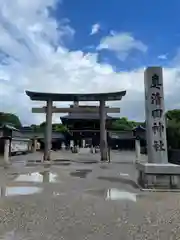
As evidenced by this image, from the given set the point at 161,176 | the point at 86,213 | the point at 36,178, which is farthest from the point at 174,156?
the point at 86,213

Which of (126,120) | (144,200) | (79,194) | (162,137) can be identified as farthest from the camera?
(126,120)

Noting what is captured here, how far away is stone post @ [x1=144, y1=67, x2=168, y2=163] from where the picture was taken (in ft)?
35.2

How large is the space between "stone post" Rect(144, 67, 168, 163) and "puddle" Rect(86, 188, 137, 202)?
2.54 metres

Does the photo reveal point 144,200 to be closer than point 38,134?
Yes

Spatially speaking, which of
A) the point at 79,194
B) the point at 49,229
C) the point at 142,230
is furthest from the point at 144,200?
the point at 49,229

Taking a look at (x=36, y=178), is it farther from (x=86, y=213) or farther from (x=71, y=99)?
(x=71, y=99)

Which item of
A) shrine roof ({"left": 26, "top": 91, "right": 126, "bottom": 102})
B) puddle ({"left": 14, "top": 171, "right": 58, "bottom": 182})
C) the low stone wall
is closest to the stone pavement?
puddle ({"left": 14, "top": 171, "right": 58, "bottom": 182})

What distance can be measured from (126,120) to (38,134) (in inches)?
1438

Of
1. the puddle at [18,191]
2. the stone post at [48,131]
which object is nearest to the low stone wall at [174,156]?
the stone post at [48,131]

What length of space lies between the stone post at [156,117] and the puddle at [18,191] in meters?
4.74

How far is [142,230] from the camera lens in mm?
4754

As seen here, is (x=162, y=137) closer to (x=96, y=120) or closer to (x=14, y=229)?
(x=14, y=229)

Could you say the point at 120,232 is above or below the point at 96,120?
below

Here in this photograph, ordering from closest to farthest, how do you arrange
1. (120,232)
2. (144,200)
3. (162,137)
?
1. (120,232)
2. (144,200)
3. (162,137)
